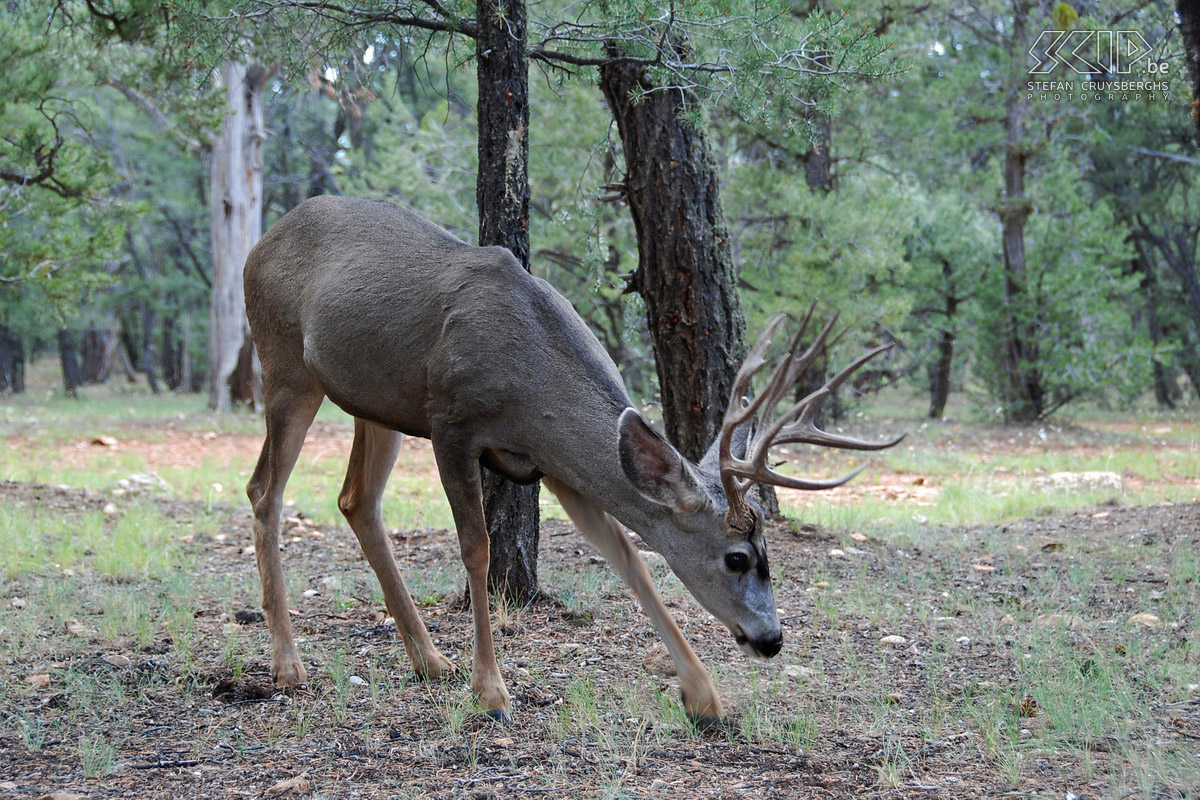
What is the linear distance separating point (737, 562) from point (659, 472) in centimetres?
43

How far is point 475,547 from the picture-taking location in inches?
167

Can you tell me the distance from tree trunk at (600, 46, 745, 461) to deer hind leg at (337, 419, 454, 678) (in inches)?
99.1

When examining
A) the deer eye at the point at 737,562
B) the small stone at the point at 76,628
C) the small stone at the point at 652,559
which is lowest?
the small stone at the point at 652,559

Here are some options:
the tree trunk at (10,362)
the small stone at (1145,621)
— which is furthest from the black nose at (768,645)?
the tree trunk at (10,362)

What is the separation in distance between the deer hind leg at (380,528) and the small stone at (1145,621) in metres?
3.45

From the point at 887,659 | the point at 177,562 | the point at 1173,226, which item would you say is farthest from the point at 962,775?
the point at 1173,226

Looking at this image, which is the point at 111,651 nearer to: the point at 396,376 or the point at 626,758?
the point at 396,376

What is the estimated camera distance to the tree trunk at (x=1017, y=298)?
18016 millimetres

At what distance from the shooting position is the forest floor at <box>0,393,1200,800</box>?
11.5 ft

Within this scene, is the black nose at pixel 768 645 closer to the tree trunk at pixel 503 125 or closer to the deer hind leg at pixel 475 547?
the deer hind leg at pixel 475 547

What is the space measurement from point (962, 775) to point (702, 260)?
4.30 meters

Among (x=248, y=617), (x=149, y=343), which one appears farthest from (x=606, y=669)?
(x=149, y=343)

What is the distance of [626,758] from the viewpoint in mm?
3596

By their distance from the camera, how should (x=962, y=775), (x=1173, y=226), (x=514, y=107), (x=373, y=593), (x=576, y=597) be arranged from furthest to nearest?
(x=1173, y=226)
(x=373, y=593)
(x=576, y=597)
(x=514, y=107)
(x=962, y=775)
